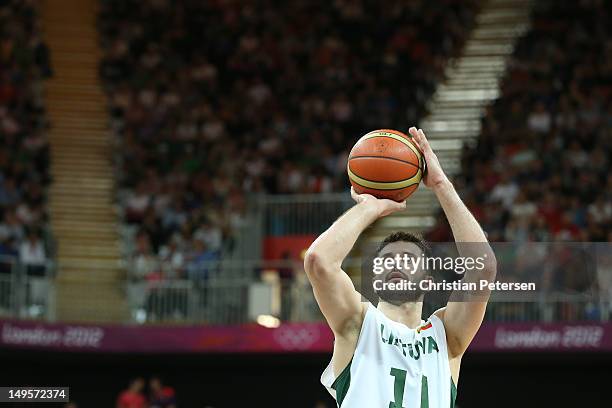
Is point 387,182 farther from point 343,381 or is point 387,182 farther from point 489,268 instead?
point 343,381

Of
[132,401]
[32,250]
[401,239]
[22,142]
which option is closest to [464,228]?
[401,239]

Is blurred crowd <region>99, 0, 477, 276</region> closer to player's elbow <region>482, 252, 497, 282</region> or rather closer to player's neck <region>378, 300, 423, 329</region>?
player's neck <region>378, 300, 423, 329</region>

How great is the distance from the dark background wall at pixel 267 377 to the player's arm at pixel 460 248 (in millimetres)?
12274

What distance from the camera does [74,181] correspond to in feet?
73.3

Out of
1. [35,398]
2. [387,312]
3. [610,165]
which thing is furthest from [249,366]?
[387,312]

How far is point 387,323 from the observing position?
4.83 metres

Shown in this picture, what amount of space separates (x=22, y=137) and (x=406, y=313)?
17.3 meters

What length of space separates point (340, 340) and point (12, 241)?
14.1 m

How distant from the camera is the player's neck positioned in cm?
490

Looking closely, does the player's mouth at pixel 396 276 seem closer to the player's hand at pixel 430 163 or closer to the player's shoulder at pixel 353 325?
the player's shoulder at pixel 353 325

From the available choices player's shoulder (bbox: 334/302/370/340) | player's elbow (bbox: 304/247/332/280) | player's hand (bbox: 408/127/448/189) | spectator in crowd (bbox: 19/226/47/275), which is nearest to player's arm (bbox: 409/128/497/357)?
player's hand (bbox: 408/127/448/189)

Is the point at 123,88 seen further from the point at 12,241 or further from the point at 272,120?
the point at 12,241

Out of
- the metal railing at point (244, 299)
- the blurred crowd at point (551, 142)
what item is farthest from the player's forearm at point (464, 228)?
the blurred crowd at point (551, 142)

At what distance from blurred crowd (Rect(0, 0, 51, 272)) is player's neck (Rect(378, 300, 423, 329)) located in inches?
490
